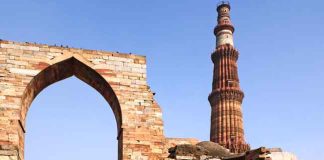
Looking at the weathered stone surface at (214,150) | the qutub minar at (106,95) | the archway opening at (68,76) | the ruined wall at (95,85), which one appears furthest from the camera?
the weathered stone surface at (214,150)

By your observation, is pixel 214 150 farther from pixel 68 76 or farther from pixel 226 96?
pixel 226 96

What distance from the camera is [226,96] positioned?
32.1m

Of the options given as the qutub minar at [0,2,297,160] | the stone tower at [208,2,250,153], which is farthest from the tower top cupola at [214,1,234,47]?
the qutub minar at [0,2,297,160]

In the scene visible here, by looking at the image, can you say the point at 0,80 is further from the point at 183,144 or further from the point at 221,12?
the point at 221,12

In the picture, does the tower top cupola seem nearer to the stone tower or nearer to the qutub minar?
the stone tower

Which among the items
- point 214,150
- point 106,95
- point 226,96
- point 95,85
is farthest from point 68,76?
point 226,96

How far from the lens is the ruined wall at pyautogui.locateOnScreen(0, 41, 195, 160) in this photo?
9469 mm

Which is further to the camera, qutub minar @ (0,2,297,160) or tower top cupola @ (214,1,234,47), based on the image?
tower top cupola @ (214,1,234,47)

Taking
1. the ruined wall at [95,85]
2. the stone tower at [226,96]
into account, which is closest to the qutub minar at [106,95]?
the ruined wall at [95,85]

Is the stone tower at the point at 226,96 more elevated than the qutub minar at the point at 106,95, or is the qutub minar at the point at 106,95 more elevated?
the stone tower at the point at 226,96

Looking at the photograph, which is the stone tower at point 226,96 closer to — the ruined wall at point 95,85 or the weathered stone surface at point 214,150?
the weathered stone surface at point 214,150

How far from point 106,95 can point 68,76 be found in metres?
1.04

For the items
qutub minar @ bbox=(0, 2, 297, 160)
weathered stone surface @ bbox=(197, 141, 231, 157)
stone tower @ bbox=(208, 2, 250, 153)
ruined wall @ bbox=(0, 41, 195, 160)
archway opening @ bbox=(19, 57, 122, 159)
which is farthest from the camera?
stone tower @ bbox=(208, 2, 250, 153)

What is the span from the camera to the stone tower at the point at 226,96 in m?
31.6
